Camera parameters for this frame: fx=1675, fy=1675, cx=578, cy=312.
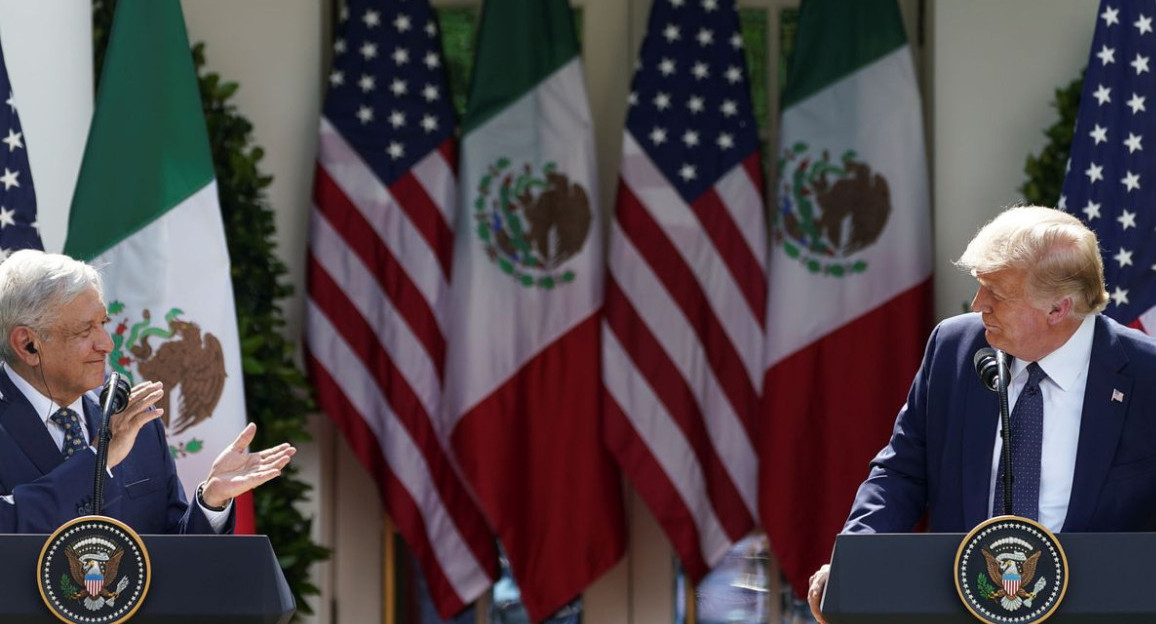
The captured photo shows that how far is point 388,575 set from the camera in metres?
6.13

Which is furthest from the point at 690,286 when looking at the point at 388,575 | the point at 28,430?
the point at 28,430

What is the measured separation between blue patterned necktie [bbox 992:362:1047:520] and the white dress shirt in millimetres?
11

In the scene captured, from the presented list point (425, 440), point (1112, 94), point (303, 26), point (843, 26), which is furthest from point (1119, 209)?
point (303, 26)

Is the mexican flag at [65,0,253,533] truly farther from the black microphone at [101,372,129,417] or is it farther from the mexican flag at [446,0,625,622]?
the black microphone at [101,372,129,417]

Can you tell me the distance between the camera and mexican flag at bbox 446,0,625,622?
5.88 m

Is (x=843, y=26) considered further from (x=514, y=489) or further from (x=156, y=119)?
(x=156, y=119)

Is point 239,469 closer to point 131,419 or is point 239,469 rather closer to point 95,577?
point 131,419

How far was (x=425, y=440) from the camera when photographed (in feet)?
19.3

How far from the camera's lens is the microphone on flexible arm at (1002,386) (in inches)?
109

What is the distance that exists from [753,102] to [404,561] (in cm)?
210

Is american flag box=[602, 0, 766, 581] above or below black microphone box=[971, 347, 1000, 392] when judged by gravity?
below

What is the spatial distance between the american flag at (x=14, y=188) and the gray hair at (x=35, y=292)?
106 centimetres

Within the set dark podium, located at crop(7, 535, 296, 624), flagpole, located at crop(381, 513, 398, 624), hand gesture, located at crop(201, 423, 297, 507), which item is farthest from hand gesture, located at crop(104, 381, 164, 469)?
flagpole, located at crop(381, 513, 398, 624)

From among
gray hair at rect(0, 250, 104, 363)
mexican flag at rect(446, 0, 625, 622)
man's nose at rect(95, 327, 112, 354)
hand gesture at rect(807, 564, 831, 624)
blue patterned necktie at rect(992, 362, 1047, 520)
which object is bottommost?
mexican flag at rect(446, 0, 625, 622)
